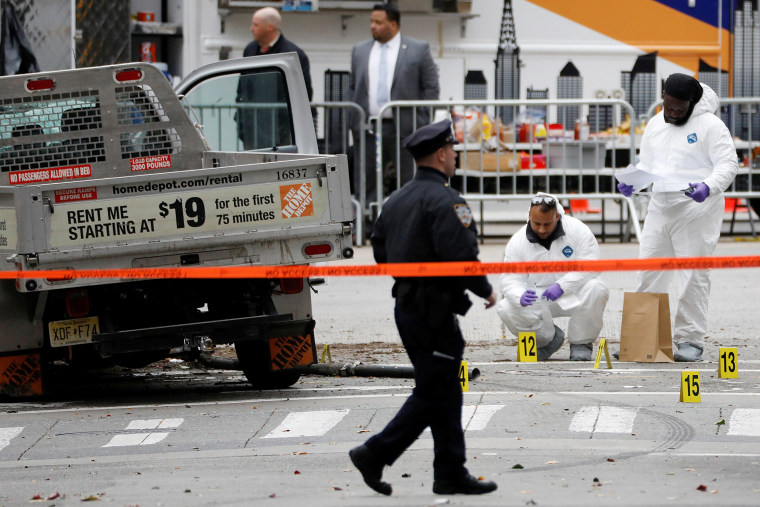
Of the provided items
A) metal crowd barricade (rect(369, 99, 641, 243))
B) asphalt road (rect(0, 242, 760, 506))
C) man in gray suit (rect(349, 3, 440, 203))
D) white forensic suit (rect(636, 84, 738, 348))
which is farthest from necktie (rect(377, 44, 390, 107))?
white forensic suit (rect(636, 84, 738, 348))

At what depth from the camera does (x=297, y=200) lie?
9047 millimetres

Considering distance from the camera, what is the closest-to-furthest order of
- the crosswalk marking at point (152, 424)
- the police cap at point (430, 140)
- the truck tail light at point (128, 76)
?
the police cap at point (430, 140) < the crosswalk marking at point (152, 424) < the truck tail light at point (128, 76)

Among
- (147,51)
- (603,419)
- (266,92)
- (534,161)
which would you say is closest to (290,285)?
(603,419)

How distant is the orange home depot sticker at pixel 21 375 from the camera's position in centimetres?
931

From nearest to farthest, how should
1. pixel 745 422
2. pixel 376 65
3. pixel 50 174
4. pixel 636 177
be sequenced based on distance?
pixel 745 422 < pixel 50 174 < pixel 636 177 < pixel 376 65

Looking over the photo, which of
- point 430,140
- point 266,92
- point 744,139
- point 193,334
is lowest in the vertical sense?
point 193,334

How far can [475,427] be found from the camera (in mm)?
8117

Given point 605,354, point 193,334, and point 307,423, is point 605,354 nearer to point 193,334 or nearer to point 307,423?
point 307,423

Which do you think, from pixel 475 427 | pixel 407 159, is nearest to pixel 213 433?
pixel 475 427

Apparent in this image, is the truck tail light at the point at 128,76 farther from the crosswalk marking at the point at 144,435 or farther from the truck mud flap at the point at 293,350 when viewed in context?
the crosswalk marking at the point at 144,435

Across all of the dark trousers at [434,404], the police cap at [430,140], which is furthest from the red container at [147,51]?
the dark trousers at [434,404]

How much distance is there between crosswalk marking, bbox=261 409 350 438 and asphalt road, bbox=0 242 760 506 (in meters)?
0.01

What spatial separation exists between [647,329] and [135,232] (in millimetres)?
3639

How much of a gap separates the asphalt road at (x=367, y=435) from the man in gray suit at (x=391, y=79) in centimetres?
522
